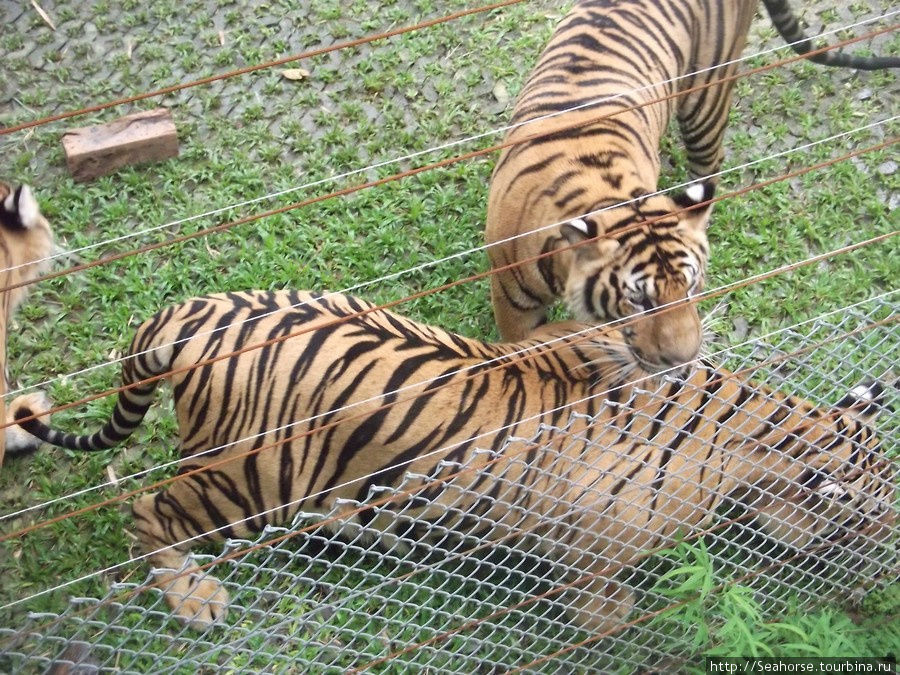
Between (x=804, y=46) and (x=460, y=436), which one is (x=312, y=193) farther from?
(x=804, y=46)

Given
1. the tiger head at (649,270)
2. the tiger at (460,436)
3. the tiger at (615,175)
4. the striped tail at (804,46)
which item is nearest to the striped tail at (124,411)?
the tiger at (460,436)

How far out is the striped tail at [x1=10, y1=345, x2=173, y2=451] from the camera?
116 inches

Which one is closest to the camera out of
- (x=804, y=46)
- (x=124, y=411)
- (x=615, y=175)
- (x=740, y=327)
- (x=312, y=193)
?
(x=124, y=411)

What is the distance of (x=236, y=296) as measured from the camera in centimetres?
301

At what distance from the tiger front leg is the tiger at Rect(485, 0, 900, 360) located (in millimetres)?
1473

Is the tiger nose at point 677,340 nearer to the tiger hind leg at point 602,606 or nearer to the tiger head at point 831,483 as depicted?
the tiger head at point 831,483

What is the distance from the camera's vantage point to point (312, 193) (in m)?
4.26

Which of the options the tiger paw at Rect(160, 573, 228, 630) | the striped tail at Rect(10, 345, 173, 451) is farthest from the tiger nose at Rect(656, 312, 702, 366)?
the tiger paw at Rect(160, 573, 228, 630)

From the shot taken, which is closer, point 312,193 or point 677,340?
point 677,340

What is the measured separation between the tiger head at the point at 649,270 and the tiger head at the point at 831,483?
47 centimetres

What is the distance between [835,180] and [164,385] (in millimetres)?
3408

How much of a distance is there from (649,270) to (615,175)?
52 cm

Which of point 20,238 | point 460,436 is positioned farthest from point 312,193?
point 460,436

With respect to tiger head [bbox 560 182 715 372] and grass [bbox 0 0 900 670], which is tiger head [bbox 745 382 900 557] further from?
tiger head [bbox 560 182 715 372]
